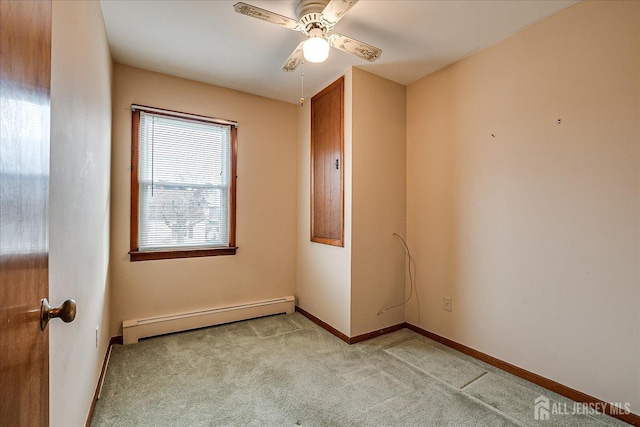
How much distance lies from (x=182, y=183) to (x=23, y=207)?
8.44 feet

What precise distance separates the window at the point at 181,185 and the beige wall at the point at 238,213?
80 mm

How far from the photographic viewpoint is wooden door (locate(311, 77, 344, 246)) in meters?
2.93

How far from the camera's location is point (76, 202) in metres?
1.46

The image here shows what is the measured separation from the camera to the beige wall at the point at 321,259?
283 centimetres

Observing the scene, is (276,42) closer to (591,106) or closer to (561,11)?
(561,11)

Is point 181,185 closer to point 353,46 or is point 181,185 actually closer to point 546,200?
point 353,46

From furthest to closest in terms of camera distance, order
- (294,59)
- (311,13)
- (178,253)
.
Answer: (178,253)
(294,59)
(311,13)

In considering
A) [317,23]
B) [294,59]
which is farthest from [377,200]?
[317,23]

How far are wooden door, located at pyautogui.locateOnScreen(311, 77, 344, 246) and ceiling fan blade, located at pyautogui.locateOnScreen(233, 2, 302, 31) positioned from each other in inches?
42.2

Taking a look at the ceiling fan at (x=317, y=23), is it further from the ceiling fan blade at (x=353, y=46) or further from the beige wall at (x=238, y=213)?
the beige wall at (x=238, y=213)

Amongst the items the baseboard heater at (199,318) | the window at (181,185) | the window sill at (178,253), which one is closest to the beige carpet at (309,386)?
the baseboard heater at (199,318)

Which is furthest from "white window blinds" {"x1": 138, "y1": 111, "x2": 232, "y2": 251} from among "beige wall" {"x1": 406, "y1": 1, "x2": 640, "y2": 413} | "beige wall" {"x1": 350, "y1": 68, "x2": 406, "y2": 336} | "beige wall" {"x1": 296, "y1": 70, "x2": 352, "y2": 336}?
"beige wall" {"x1": 406, "y1": 1, "x2": 640, "y2": 413}

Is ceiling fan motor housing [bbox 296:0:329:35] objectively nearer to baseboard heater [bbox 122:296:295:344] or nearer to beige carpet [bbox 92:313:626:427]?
beige carpet [bbox 92:313:626:427]

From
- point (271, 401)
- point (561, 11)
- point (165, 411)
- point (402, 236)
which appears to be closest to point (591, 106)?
point (561, 11)
